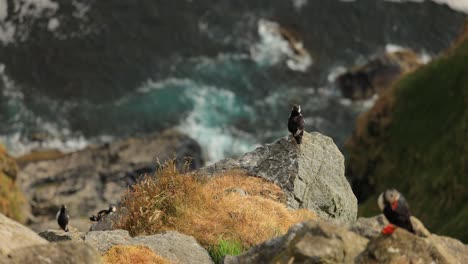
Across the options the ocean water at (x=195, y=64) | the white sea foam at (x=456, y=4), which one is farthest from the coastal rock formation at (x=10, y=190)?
the white sea foam at (x=456, y=4)

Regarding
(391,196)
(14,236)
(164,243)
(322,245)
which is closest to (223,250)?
(164,243)

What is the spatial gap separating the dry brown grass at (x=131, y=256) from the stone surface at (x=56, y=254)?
5117 millimetres

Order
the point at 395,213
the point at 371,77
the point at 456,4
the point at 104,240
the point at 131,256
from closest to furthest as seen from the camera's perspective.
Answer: the point at 395,213
the point at 131,256
the point at 104,240
the point at 371,77
the point at 456,4

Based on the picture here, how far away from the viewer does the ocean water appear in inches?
3743

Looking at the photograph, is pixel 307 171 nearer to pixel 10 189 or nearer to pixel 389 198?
pixel 389 198

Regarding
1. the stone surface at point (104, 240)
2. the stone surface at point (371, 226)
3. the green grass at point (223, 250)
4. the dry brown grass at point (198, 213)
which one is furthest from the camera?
the dry brown grass at point (198, 213)

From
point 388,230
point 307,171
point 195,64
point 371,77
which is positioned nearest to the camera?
point 388,230

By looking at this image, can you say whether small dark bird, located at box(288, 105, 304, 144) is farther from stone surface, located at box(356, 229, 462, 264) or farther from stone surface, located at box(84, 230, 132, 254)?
stone surface, located at box(356, 229, 462, 264)

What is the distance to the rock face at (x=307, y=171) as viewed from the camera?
30.0m

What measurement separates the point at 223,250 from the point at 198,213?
2.89 metres

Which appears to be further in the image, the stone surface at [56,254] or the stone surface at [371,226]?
the stone surface at [371,226]

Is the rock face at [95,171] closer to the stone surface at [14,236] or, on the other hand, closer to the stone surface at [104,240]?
Result: the stone surface at [104,240]

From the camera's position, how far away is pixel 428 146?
66562 millimetres

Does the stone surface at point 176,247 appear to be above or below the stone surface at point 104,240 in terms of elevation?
Answer: below
